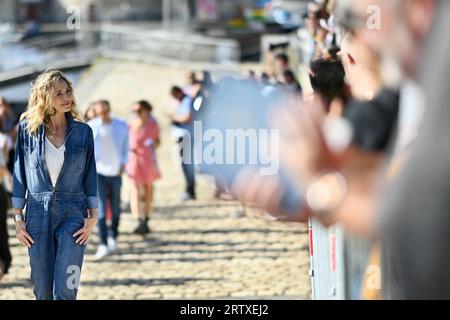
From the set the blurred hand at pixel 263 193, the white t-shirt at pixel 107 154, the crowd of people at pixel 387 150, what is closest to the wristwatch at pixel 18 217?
the crowd of people at pixel 387 150

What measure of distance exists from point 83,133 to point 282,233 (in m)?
5.24

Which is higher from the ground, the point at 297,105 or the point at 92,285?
the point at 297,105

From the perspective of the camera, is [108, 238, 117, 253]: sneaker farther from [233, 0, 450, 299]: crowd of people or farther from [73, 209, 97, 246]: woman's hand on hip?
[233, 0, 450, 299]: crowd of people

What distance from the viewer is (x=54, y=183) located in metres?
4.78

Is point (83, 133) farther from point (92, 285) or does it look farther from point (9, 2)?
point (9, 2)

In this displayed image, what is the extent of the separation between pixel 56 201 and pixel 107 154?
384 centimetres

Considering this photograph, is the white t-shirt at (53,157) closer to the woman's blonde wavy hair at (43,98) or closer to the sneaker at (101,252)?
the woman's blonde wavy hair at (43,98)

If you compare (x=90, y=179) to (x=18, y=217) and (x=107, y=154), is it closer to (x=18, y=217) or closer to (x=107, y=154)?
(x=18, y=217)

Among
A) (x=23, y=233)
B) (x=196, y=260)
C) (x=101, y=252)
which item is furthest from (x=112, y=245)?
(x=23, y=233)

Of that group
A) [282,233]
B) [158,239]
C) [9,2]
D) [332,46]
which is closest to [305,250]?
[282,233]

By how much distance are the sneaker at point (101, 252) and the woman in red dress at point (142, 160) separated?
93cm

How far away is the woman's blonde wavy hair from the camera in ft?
15.4

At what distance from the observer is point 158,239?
980 cm

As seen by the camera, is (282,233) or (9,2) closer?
(282,233)
